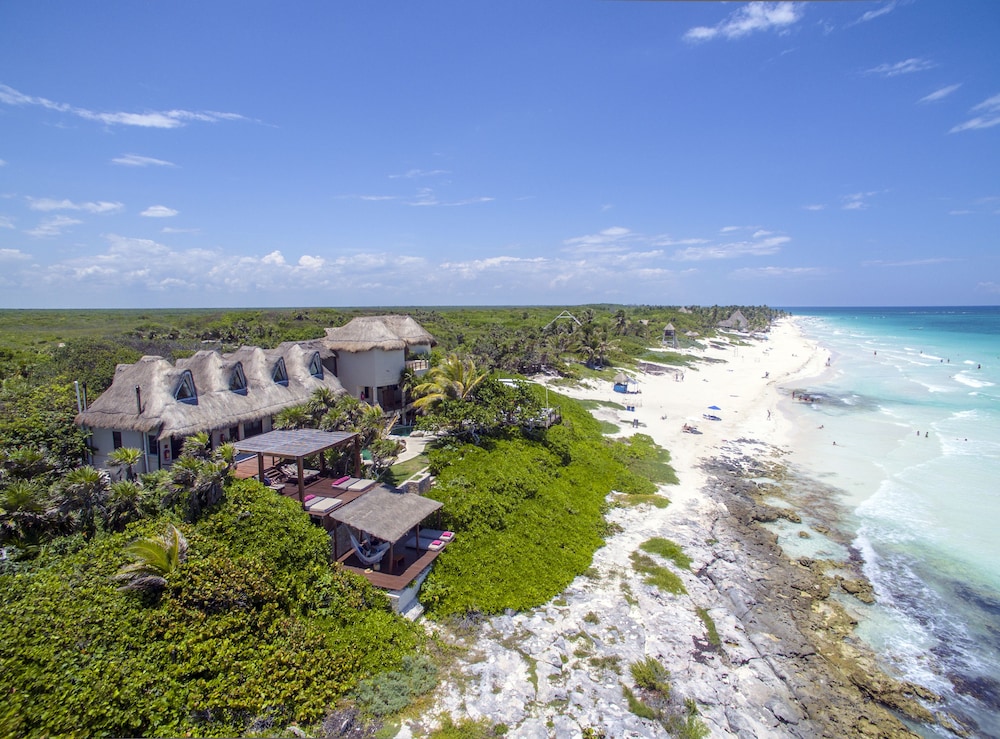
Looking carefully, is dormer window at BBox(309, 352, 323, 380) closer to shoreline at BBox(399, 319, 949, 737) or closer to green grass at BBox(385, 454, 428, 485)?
green grass at BBox(385, 454, 428, 485)

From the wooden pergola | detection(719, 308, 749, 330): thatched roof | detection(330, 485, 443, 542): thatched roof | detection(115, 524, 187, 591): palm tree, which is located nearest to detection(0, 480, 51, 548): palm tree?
detection(115, 524, 187, 591): palm tree

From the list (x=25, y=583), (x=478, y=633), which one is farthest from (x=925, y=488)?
(x=25, y=583)

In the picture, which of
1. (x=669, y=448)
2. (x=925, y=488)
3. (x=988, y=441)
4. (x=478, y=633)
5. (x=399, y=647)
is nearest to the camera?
(x=399, y=647)

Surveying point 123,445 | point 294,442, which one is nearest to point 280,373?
point 123,445

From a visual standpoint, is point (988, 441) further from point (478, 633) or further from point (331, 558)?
point (331, 558)

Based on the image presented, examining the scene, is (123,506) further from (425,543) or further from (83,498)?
(425,543)

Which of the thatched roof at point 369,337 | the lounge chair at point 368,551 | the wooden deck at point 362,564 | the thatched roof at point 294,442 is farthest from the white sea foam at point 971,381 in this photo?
the thatched roof at point 294,442

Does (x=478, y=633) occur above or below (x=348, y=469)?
below
